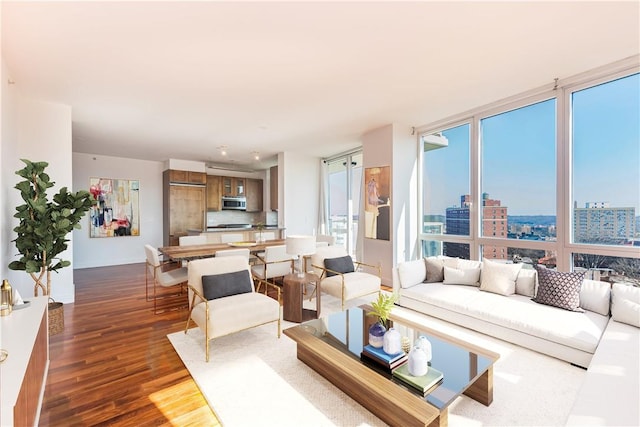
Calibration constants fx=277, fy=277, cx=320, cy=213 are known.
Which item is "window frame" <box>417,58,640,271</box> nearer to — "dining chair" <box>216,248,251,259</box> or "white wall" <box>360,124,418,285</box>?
"white wall" <box>360,124,418,285</box>

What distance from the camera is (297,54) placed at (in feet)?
8.85

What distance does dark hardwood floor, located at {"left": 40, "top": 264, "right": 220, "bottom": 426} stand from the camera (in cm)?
191

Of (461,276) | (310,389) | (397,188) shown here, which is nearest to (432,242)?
(397,188)

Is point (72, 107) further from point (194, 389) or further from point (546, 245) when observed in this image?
point (546, 245)

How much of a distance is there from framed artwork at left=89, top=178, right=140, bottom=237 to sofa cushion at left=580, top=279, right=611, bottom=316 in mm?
8980

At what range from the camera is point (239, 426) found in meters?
1.81

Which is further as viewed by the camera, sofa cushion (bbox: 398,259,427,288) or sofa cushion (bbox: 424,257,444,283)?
sofa cushion (bbox: 424,257,444,283)

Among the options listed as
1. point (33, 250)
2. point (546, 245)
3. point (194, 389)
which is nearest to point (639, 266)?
point (546, 245)

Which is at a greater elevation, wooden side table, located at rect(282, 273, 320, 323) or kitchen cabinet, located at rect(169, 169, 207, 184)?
kitchen cabinet, located at rect(169, 169, 207, 184)

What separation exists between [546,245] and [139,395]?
4739mm

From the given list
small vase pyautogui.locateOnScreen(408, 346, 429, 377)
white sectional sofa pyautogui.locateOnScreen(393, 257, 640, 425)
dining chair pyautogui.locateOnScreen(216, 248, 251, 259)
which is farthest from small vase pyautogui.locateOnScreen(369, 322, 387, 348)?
dining chair pyautogui.locateOnScreen(216, 248, 251, 259)

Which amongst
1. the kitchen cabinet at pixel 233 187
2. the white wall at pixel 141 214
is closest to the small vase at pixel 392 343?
the kitchen cabinet at pixel 233 187

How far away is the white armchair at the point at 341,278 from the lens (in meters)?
3.81

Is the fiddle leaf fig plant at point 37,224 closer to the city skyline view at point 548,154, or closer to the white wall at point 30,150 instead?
the white wall at point 30,150
